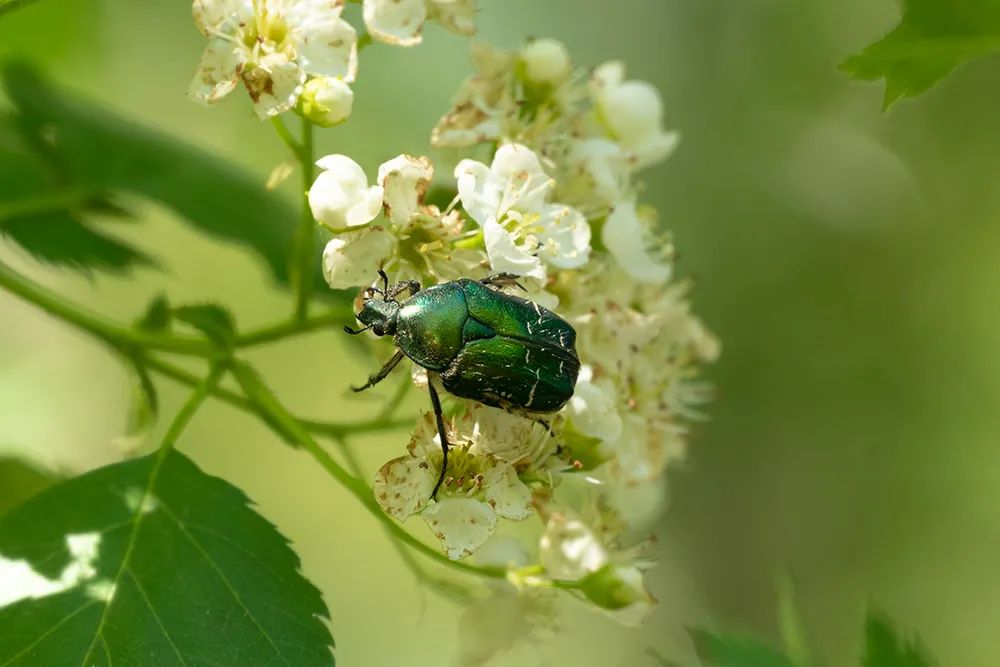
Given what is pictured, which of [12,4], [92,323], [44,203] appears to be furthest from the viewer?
[44,203]

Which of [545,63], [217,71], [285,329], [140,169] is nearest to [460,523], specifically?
[285,329]

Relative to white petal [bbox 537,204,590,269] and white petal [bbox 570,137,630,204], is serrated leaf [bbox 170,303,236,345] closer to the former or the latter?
white petal [bbox 537,204,590,269]

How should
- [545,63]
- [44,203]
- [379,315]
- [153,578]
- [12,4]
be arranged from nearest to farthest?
[12,4] < [153,578] < [379,315] < [545,63] < [44,203]

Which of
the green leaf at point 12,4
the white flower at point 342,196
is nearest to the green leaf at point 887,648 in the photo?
the white flower at point 342,196

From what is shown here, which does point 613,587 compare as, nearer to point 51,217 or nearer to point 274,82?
point 274,82

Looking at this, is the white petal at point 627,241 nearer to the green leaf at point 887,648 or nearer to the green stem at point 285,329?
the green stem at point 285,329

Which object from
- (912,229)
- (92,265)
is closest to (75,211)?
(92,265)

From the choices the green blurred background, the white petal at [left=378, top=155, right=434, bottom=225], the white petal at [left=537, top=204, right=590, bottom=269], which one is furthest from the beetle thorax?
the green blurred background
